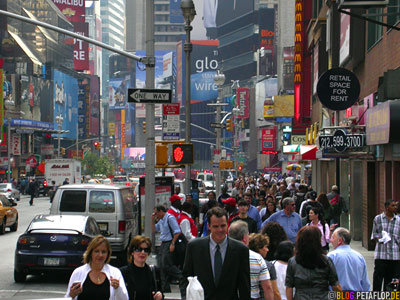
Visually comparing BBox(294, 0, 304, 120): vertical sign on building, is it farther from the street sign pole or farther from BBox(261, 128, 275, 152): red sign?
BBox(261, 128, 275, 152): red sign

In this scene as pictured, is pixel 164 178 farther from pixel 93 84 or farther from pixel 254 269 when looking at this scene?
pixel 93 84

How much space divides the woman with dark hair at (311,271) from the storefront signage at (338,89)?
15233mm

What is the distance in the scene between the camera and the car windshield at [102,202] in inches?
790

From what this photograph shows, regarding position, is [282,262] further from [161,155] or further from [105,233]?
[105,233]

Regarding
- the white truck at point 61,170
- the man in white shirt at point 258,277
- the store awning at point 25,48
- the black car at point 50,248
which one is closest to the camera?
the man in white shirt at point 258,277

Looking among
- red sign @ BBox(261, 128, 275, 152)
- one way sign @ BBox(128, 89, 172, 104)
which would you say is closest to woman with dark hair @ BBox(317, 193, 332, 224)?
one way sign @ BBox(128, 89, 172, 104)

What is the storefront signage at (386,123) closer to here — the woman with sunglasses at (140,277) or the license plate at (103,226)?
the license plate at (103,226)

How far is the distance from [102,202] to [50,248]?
395cm

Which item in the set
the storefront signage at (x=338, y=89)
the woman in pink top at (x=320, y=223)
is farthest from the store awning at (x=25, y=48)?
the woman in pink top at (x=320, y=223)

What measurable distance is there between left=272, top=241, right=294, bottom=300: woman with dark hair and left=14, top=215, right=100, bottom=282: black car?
25.5 ft

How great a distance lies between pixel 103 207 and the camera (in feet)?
65.9

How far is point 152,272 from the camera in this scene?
8.45 meters

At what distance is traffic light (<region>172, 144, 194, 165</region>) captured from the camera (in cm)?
2295

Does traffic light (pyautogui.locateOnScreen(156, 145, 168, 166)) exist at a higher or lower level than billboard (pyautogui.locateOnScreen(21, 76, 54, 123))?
lower
